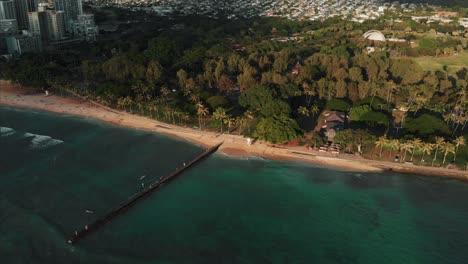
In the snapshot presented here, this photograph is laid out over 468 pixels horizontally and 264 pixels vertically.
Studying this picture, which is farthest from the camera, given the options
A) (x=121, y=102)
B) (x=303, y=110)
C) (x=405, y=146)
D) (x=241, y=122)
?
(x=121, y=102)

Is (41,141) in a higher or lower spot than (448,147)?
lower

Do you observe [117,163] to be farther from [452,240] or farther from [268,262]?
[452,240]

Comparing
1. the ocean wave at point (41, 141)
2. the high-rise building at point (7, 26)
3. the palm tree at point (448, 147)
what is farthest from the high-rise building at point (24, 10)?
the palm tree at point (448, 147)

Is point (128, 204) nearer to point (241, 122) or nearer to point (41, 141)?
point (241, 122)

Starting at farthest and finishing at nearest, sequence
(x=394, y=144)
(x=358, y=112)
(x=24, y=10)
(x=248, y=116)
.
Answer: (x=24, y=10) → (x=358, y=112) → (x=248, y=116) → (x=394, y=144)

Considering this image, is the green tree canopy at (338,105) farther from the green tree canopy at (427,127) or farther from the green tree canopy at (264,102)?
the green tree canopy at (427,127)

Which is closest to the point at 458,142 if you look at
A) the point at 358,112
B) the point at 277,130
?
the point at 358,112
